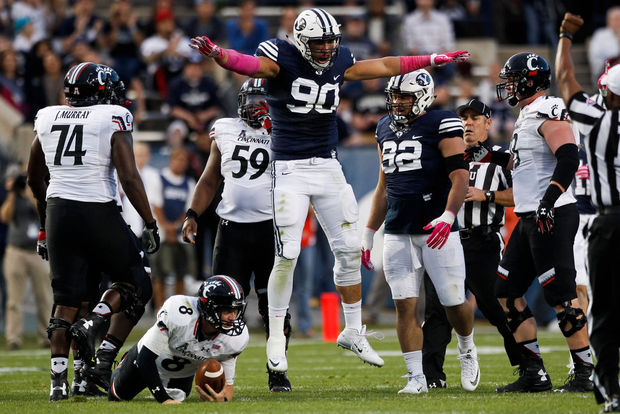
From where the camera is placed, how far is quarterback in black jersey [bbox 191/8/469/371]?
6.95m

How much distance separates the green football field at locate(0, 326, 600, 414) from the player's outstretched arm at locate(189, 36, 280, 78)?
206 centimetres

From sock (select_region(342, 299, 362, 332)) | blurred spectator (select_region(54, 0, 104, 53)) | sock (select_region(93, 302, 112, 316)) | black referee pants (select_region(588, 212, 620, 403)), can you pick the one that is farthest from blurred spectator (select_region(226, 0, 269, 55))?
black referee pants (select_region(588, 212, 620, 403))

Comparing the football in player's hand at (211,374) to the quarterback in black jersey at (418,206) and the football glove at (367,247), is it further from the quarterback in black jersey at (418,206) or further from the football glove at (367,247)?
the football glove at (367,247)

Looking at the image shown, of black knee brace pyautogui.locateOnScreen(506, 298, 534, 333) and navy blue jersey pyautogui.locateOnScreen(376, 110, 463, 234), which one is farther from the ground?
navy blue jersey pyautogui.locateOnScreen(376, 110, 463, 234)

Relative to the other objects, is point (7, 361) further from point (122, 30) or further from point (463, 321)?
point (122, 30)

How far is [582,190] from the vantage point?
29.8ft

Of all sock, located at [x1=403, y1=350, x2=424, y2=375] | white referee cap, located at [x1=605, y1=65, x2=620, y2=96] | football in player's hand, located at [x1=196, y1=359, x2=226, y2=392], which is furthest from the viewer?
sock, located at [x1=403, y1=350, x2=424, y2=375]

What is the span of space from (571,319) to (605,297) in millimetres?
1297

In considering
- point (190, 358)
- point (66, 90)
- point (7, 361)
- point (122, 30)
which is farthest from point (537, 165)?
point (122, 30)

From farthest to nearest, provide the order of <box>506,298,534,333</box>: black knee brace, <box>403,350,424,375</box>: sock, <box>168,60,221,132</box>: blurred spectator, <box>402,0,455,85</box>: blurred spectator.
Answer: <box>402,0,455,85</box>: blurred spectator → <box>168,60,221,132</box>: blurred spectator → <box>506,298,534,333</box>: black knee brace → <box>403,350,424,375</box>: sock

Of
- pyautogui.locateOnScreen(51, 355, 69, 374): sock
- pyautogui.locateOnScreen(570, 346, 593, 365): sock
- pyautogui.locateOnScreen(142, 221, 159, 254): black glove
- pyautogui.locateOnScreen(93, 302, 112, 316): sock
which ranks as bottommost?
pyautogui.locateOnScreen(570, 346, 593, 365): sock

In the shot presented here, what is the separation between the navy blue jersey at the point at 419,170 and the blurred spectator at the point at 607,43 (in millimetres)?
10392

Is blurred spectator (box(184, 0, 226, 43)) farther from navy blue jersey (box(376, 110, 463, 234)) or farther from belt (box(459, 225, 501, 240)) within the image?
navy blue jersey (box(376, 110, 463, 234))

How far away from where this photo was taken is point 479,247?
303 inches
